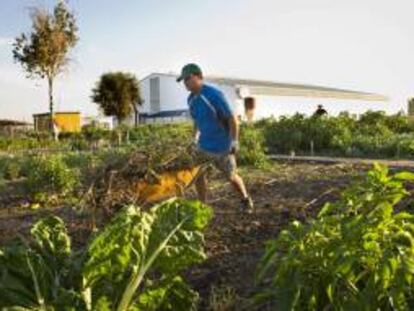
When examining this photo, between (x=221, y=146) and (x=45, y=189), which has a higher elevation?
(x=221, y=146)

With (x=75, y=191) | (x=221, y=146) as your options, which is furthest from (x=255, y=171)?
(x=221, y=146)

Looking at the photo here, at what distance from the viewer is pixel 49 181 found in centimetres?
989

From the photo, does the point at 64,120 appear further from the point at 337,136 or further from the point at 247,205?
the point at 247,205

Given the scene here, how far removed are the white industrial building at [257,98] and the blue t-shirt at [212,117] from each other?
3717 centimetres

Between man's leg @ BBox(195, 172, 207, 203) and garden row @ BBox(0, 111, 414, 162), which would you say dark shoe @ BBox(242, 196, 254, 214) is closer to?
man's leg @ BBox(195, 172, 207, 203)

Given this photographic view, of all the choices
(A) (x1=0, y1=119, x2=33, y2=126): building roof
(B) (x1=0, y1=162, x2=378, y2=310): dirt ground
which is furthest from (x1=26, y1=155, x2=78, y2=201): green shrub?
(A) (x1=0, y1=119, x2=33, y2=126): building roof

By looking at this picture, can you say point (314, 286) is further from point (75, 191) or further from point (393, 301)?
point (75, 191)

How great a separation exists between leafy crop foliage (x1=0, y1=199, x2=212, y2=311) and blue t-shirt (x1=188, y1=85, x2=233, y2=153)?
13.6 feet

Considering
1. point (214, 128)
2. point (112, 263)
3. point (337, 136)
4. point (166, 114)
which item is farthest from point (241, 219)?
point (166, 114)

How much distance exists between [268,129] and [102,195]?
43.7 feet

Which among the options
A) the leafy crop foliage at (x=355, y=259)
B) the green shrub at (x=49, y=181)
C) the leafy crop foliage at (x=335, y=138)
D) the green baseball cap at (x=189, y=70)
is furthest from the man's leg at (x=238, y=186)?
the leafy crop foliage at (x=335, y=138)

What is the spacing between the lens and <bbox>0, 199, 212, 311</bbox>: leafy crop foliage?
9.76 ft

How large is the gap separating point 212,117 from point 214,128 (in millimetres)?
112

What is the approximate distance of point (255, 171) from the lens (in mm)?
11961
